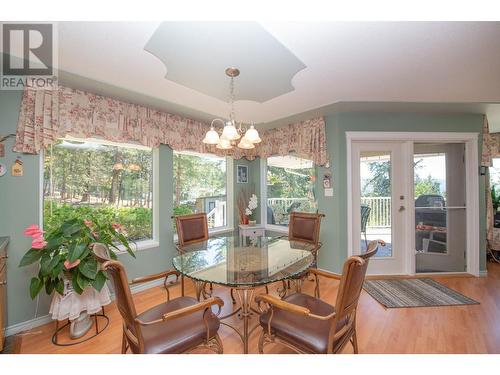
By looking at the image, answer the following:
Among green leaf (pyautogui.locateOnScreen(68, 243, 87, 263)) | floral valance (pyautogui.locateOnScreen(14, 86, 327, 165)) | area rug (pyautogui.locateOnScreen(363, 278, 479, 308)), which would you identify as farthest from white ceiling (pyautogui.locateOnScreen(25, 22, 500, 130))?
area rug (pyautogui.locateOnScreen(363, 278, 479, 308))

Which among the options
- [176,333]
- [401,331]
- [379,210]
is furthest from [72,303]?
[379,210]

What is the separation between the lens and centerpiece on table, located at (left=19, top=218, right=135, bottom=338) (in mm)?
1594

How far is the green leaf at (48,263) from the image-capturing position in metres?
1.57

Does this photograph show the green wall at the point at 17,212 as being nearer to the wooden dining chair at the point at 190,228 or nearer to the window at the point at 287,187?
the wooden dining chair at the point at 190,228

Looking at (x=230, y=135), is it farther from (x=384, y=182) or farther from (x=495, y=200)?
(x=495, y=200)

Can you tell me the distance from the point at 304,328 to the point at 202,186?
8.67 ft

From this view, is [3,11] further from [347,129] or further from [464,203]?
[464,203]

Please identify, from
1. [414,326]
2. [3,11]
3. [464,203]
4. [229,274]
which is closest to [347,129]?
[464,203]

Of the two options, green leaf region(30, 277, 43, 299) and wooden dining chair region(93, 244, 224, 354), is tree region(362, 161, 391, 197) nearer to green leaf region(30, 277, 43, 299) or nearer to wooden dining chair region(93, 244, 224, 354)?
wooden dining chair region(93, 244, 224, 354)

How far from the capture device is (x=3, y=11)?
2.92ft

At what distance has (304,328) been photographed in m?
1.25

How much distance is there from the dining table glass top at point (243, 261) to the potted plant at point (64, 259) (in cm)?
67

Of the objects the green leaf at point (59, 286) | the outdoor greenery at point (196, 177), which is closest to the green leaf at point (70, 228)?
the green leaf at point (59, 286)

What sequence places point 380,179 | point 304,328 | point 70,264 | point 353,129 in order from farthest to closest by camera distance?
point 380,179 → point 353,129 → point 70,264 → point 304,328
